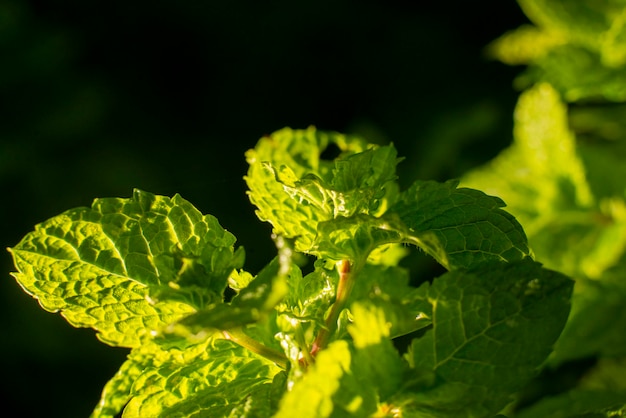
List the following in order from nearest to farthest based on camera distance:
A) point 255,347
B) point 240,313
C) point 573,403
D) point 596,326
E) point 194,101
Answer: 1. point 240,313
2. point 255,347
3. point 573,403
4. point 596,326
5. point 194,101

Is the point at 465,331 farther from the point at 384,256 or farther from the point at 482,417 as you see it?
the point at 384,256

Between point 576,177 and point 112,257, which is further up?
point 112,257

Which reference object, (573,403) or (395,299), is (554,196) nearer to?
(573,403)

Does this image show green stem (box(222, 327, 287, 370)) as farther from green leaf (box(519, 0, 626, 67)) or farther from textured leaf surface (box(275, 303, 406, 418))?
green leaf (box(519, 0, 626, 67))

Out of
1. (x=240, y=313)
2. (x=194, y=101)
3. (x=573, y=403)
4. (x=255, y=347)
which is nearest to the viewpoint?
(x=240, y=313)

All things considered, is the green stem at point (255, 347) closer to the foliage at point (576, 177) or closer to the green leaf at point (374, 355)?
the green leaf at point (374, 355)

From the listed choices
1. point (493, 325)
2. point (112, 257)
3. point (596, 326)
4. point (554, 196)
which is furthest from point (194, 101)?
point (493, 325)

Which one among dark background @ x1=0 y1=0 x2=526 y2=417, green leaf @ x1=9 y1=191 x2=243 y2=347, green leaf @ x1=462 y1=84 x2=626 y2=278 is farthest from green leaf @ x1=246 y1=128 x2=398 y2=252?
dark background @ x1=0 y1=0 x2=526 y2=417
